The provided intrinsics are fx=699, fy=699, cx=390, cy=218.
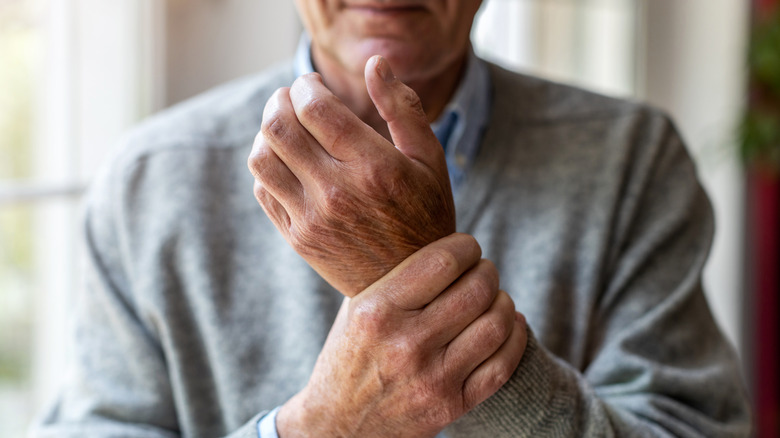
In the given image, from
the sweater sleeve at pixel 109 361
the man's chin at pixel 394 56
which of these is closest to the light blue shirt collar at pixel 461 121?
the man's chin at pixel 394 56

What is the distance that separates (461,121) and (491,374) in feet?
1.49

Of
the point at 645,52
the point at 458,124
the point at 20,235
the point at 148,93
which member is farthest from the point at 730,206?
the point at 20,235

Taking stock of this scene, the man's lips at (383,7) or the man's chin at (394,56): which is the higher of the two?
the man's lips at (383,7)

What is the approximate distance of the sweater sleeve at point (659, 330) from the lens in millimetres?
833

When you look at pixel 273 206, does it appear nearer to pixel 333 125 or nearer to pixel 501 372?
pixel 333 125

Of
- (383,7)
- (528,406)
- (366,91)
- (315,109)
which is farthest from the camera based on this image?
(366,91)

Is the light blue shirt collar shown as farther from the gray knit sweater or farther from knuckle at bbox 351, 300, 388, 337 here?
knuckle at bbox 351, 300, 388, 337

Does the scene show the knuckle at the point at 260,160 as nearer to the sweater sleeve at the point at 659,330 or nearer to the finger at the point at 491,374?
the finger at the point at 491,374

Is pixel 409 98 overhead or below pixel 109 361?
overhead

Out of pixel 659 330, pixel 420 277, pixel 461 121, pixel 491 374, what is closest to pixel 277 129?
pixel 420 277

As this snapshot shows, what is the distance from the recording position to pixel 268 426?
2.39ft

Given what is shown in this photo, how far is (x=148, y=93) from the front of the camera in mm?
1283

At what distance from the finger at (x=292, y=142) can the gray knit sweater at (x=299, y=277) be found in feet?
1.40

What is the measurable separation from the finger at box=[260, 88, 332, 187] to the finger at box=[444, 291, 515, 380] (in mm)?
188
